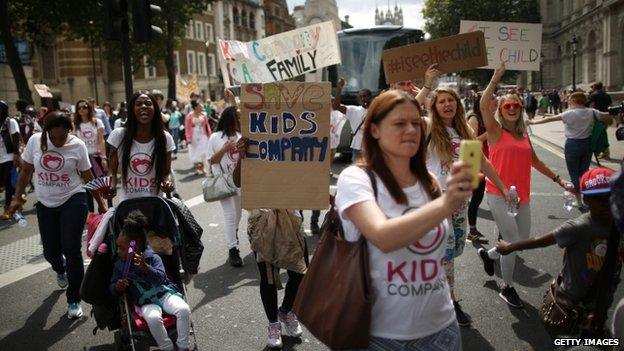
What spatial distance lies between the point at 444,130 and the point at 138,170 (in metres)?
2.45

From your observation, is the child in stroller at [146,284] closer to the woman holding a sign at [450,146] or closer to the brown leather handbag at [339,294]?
the brown leather handbag at [339,294]

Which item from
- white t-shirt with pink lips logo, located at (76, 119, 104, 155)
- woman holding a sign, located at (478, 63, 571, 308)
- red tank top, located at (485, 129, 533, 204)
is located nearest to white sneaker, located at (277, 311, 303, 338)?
woman holding a sign, located at (478, 63, 571, 308)

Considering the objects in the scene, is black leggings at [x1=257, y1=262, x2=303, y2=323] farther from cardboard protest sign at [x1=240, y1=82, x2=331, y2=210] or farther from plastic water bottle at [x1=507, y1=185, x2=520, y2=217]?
plastic water bottle at [x1=507, y1=185, x2=520, y2=217]

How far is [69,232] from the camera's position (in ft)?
15.9

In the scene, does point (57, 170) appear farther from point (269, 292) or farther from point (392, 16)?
point (392, 16)

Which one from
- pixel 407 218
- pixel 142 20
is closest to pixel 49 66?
pixel 142 20

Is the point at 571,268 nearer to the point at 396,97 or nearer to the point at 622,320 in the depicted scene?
the point at 622,320

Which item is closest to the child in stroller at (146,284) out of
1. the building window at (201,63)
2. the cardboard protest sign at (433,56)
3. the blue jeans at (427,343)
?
the blue jeans at (427,343)

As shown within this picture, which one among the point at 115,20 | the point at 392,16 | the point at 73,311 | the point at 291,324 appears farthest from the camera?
the point at 392,16

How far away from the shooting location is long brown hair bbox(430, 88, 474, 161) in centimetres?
433

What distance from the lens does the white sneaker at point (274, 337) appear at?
13.2ft

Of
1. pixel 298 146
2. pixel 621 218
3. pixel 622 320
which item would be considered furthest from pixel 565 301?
pixel 298 146

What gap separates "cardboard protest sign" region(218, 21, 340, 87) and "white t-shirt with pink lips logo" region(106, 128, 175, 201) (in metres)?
2.47

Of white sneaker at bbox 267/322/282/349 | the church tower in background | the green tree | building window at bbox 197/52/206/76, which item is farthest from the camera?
the church tower in background
